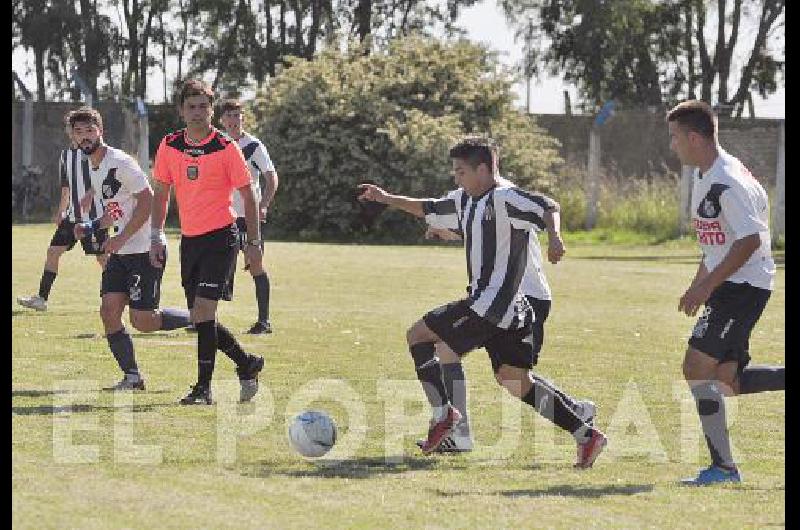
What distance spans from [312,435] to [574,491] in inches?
55.5

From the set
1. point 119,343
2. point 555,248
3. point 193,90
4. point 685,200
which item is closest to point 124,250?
point 119,343

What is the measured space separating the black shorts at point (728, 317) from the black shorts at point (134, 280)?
407 cm

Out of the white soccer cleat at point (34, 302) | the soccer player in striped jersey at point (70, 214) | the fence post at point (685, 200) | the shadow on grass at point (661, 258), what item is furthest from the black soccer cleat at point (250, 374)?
the fence post at point (685, 200)

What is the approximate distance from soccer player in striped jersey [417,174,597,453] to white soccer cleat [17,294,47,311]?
726 cm

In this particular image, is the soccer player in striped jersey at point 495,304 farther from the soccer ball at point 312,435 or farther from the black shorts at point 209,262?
the black shorts at point 209,262

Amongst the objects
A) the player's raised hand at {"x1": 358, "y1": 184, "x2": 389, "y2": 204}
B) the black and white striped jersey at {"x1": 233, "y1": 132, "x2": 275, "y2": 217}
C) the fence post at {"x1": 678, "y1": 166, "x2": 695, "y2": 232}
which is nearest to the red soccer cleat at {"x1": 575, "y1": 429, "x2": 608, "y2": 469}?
the player's raised hand at {"x1": 358, "y1": 184, "x2": 389, "y2": 204}

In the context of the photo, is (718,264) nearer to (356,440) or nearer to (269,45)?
(356,440)

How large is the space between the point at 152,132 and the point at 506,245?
37596mm

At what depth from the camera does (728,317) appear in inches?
322

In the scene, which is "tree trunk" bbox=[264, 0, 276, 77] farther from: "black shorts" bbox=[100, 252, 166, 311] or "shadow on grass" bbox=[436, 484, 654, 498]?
"shadow on grass" bbox=[436, 484, 654, 498]

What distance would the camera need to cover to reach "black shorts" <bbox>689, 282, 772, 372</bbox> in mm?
8172

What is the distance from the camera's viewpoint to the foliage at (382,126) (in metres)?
35.1
